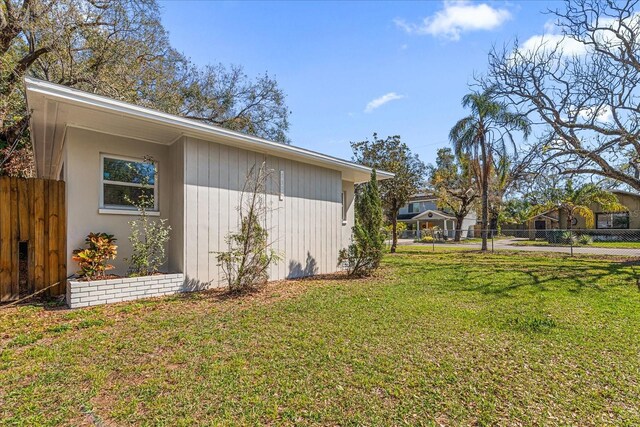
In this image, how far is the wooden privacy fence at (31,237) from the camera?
5.14m

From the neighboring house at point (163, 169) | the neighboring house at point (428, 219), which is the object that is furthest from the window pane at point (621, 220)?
the neighboring house at point (163, 169)

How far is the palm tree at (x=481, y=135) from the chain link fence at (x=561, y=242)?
3369mm

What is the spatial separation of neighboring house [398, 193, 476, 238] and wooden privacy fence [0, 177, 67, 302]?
26621 millimetres

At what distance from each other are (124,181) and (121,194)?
263mm

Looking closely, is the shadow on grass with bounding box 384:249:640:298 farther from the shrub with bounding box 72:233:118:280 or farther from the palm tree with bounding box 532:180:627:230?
the palm tree with bounding box 532:180:627:230

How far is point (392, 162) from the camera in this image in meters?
14.7

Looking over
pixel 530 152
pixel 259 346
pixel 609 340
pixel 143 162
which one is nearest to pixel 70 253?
pixel 143 162

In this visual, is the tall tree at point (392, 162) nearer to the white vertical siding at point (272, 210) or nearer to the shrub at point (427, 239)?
the white vertical siding at point (272, 210)

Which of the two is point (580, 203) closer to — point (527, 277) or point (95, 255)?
point (527, 277)

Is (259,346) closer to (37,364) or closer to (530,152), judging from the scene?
(37,364)

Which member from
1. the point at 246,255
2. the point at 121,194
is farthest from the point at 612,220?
the point at 121,194

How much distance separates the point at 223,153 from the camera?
6523mm

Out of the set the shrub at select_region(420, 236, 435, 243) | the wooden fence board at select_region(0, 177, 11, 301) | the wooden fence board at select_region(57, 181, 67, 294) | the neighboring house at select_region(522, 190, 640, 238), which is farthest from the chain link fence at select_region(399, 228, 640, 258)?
the wooden fence board at select_region(0, 177, 11, 301)

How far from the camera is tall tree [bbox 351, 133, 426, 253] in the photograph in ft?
48.6
